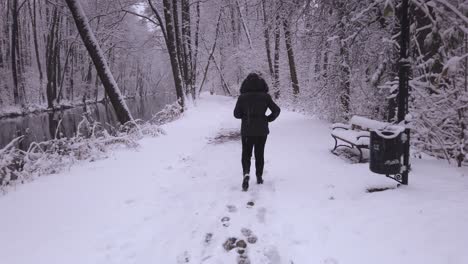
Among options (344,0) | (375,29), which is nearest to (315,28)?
(344,0)

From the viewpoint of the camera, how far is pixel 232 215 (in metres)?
4.76

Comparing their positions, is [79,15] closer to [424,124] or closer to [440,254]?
[424,124]

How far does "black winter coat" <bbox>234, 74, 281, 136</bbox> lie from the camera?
5730 millimetres

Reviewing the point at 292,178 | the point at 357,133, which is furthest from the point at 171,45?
the point at 292,178

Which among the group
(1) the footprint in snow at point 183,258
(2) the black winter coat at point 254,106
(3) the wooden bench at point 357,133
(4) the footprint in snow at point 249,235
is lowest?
(1) the footprint in snow at point 183,258

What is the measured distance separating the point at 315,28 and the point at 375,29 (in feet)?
9.67

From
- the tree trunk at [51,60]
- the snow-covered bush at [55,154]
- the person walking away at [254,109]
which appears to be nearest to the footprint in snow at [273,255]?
the person walking away at [254,109]

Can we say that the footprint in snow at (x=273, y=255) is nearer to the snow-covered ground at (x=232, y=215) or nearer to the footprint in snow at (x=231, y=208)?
the snow-covered ground at (x=232, y=215)

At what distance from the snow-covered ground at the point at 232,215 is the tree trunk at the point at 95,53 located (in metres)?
3.70

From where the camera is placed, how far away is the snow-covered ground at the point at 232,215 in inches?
145

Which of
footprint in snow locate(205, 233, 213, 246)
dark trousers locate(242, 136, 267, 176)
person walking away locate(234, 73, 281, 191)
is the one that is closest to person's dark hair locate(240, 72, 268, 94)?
person walking away locate(234, 73, 281, 191)

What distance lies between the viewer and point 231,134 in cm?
1230

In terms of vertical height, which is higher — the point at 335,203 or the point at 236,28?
the point at 236,28

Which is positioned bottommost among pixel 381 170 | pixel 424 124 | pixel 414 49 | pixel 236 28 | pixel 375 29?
pixel 381 170
